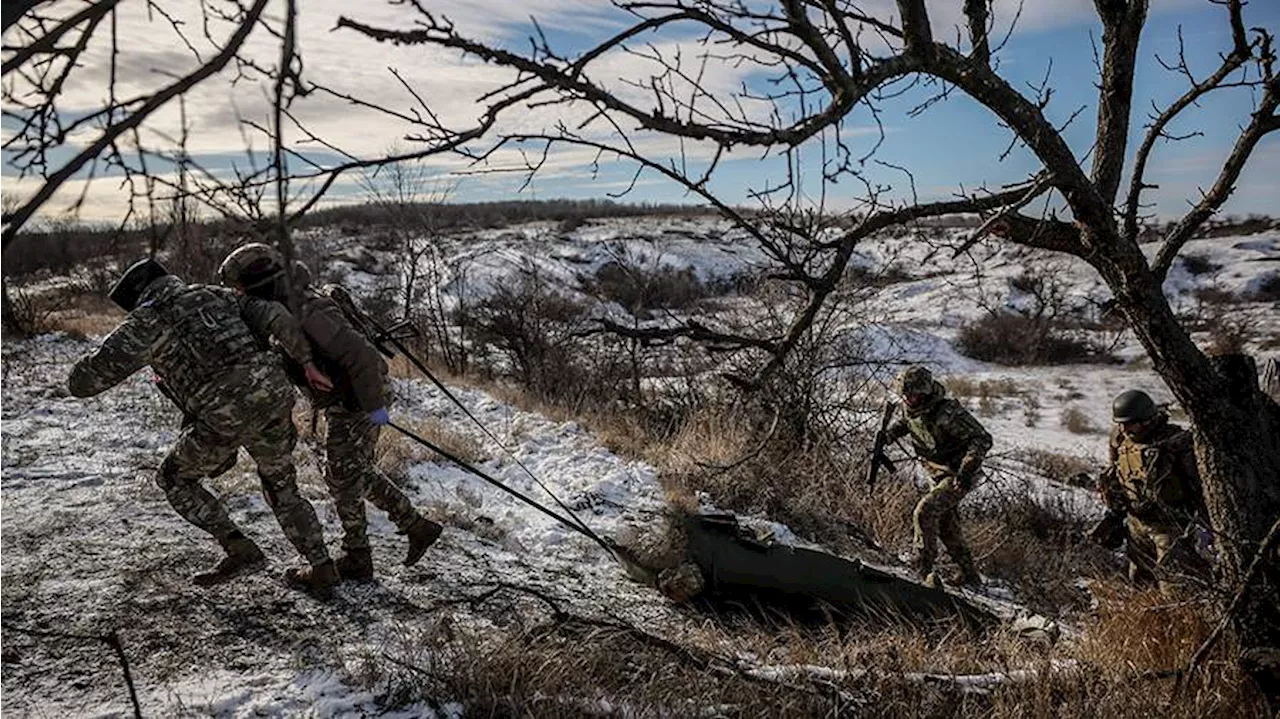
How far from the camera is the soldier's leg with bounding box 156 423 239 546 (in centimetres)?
391

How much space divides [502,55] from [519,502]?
16.2ft

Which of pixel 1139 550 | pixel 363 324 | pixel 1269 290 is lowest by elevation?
pixel 1139 550

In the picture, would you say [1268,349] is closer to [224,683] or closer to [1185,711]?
[1185,711]

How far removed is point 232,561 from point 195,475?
477mm

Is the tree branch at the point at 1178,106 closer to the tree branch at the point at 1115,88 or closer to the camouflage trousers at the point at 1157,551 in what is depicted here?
the tree branch at the point at 1115,88

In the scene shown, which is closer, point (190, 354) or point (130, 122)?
point (130, 122)

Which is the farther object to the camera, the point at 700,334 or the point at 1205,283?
the point at 1205,283

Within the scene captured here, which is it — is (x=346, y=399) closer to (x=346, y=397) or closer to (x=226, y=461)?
(x=346, y=397)

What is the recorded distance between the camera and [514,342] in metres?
13.9

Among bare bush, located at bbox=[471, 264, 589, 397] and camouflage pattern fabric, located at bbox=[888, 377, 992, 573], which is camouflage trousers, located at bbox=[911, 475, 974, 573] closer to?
camouflage pattern fabric, located at bbox=[888, 377, 992, 573]

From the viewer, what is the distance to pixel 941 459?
22.7ft

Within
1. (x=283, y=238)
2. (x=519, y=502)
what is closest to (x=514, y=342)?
(x=519, y=502)

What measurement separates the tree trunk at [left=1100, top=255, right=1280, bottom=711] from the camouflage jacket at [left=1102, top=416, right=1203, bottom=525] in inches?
82.6

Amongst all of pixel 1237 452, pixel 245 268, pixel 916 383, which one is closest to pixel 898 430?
pixel 916 383
